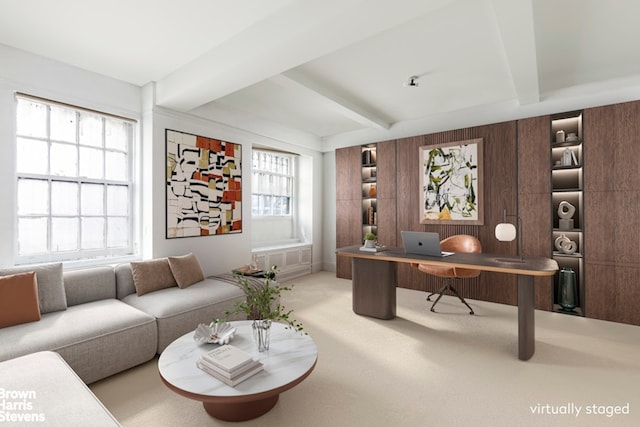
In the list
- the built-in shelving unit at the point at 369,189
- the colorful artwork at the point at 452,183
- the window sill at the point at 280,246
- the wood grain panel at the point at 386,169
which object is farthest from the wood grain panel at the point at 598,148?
the window sill at the point at 280,246

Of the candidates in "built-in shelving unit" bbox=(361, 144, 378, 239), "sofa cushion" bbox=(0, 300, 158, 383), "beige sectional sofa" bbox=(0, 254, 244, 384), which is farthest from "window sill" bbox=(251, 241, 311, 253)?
"sofa cushion" bbox=(0, 300, 158, 383)

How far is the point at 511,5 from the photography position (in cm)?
204

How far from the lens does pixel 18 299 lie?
230 cm

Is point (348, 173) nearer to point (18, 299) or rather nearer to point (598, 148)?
point (598, 148)

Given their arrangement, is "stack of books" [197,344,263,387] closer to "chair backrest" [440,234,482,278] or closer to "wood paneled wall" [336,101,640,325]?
"chair backrest" [440,234,482,278]

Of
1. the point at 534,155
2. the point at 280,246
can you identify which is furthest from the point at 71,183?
the point at 534,155

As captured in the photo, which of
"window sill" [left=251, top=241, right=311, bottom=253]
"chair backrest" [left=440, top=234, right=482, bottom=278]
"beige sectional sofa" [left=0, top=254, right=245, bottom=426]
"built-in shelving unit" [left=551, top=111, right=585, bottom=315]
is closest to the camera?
"beige sectional sofa" [left=0, top=254, right=245, bottom=426]

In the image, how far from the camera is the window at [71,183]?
2.96m

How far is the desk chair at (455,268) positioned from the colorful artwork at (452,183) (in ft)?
1.14

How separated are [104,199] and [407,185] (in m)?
4.15

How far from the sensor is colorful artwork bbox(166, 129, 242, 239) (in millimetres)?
3754

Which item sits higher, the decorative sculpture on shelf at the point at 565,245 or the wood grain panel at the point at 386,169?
the wood grain panel at the point at 386,169

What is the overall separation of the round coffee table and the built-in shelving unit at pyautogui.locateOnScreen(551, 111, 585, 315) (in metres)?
3.50

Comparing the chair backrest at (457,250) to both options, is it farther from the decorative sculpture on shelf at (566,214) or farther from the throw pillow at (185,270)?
the throw pillow at (185,270)
